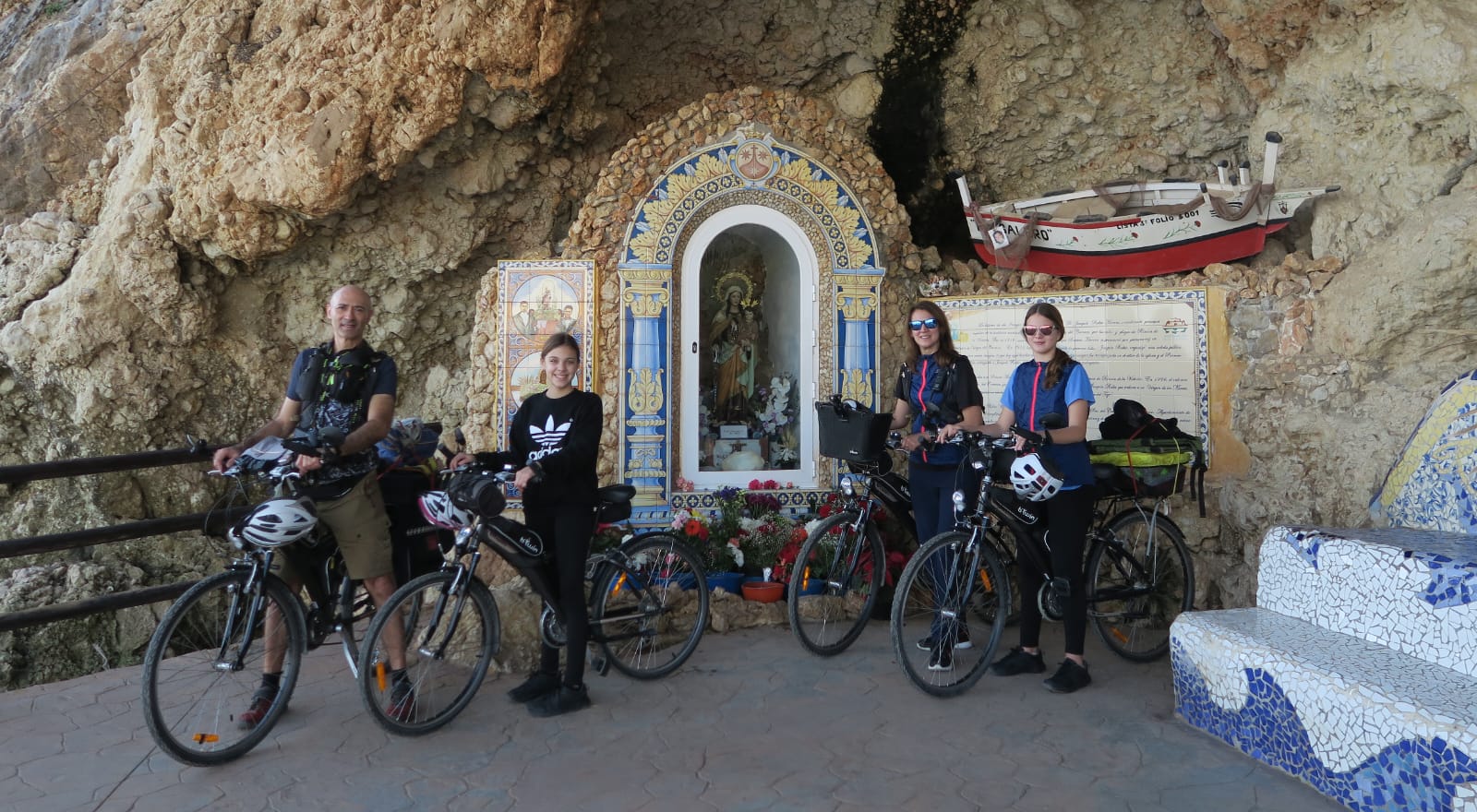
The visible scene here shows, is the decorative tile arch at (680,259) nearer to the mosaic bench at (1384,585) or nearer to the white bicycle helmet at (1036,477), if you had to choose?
the white bicycle helmet at (1036,477)

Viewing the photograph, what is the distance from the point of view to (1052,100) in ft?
26.0

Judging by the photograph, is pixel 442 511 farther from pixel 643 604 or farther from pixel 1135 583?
pixel 1135 583

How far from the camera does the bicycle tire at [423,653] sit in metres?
3.79

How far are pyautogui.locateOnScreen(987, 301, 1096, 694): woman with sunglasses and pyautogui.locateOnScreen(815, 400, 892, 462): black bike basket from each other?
661 millimetres

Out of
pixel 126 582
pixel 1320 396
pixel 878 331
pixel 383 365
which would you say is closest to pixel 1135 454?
pixel 1320 396

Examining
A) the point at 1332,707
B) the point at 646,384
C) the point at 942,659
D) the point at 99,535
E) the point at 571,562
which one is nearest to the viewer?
the point at 1332,707

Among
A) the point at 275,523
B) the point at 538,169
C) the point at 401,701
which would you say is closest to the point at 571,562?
the point at 401,701

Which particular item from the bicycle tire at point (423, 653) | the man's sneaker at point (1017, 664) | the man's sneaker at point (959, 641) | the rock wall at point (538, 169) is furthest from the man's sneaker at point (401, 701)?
the rock wall at point (538, 169)

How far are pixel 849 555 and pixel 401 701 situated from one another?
2.40m

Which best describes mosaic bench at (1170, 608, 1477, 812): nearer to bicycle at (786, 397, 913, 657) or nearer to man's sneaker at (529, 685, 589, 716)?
bicycle at (786, 397, 913, 657)

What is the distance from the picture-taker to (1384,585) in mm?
3641

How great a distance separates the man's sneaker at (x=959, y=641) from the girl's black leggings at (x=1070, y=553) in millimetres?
395

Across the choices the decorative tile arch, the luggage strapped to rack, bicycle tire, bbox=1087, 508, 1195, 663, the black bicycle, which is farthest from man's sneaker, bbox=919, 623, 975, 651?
the decorative tile arch

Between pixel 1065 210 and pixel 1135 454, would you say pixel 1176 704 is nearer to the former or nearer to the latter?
pixel 1135 454
